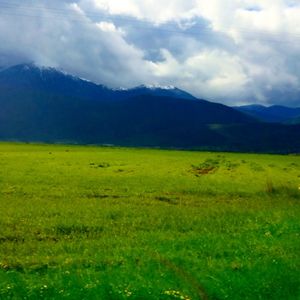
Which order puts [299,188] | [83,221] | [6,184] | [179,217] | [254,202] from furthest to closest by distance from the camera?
[299,188]
[6,184]
[254,202]
[179,217]
[83,221]

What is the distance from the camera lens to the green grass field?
18.3m

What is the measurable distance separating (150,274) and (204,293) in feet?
8.29

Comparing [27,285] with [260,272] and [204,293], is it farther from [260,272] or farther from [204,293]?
[260,272]

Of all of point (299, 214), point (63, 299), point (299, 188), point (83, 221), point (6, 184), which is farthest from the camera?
point (299, 188)

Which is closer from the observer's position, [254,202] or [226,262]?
[226,262]

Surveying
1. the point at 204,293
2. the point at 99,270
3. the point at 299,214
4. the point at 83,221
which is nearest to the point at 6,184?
the point at 83,221

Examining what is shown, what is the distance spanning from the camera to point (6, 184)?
162 feet

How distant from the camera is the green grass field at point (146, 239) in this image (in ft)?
60.0

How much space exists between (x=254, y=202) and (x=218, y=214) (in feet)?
34.1

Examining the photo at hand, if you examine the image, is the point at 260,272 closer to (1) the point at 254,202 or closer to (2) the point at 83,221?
Result: (2) the point at 83,221

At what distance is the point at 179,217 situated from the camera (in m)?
33.6

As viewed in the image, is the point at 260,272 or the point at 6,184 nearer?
the point at 260,272

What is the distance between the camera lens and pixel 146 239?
25844 millimetres

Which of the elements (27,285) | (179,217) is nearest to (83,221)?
(179,217)
